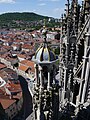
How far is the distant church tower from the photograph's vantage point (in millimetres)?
14680

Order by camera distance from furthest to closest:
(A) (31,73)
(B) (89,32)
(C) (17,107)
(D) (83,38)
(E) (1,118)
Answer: (A) (31,73), (C) (17,107), (E) (1,118), (D) (83,38), (B) (89,32)

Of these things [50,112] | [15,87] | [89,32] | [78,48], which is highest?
[89,32]

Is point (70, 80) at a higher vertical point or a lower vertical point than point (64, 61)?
lower

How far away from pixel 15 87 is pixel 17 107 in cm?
967

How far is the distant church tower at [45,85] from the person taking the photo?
48.2ft

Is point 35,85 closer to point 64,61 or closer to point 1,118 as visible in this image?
point 64,61

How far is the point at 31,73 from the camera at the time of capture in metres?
86.6

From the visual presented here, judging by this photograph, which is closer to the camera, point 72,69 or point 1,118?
point 72,69

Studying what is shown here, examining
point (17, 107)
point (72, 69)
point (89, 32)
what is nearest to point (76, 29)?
point (89, 32)

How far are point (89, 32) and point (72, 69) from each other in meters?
5.61

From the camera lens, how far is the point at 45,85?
50.5 ft

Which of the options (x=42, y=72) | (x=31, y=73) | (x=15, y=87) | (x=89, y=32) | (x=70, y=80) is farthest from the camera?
(x=31, y=73)

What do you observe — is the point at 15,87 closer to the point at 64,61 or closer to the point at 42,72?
the point at 64,61

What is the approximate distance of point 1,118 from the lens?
5288 centimetres
